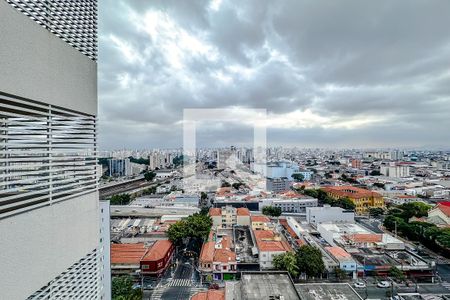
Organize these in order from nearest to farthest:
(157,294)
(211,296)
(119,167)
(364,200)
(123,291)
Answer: (123,291) < (211,296) < (157,294) < (364,200) < (119,167)

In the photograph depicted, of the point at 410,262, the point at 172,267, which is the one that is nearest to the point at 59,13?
the point at 172,267

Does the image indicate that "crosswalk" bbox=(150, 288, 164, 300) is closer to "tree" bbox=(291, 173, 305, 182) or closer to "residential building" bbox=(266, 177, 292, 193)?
"residential building" bbox=(266, 177, 292, 193)

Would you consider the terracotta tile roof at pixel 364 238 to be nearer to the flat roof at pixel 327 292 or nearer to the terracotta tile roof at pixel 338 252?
the terracotta tile roof at pixel 338 252

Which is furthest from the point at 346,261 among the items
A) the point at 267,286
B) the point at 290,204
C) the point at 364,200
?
the point at 364,200

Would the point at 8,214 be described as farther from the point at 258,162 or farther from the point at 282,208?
the point at 258,162

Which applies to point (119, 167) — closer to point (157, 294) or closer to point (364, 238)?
point (157, 294)
